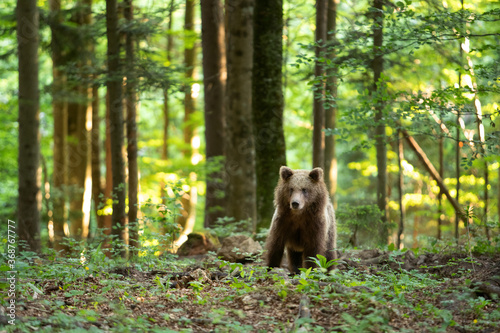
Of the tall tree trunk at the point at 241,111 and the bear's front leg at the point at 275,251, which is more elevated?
the tall tree trunk at the point at 241,111

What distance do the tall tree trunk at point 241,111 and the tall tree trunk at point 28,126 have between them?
430 centimetres

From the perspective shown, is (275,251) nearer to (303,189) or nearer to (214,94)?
(303,189)

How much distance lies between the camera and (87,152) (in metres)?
18.7

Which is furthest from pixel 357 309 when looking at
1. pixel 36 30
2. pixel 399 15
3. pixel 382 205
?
pixel 36 30

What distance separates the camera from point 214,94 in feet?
46.5

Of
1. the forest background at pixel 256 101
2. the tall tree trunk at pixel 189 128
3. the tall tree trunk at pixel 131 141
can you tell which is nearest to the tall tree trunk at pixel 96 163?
the forest background at pixel 256 101

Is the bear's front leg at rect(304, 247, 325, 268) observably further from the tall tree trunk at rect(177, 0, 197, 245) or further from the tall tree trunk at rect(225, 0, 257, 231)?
the tall tree trunk at rect(177, 0, 197, 245)

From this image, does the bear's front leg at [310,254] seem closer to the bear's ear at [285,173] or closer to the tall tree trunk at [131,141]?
the bear's ear at [285,173]

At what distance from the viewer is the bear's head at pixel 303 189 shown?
6992 mm

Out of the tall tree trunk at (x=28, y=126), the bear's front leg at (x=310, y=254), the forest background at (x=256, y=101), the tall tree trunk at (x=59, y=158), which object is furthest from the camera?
the tall tree trunk at (x=59, y=158)

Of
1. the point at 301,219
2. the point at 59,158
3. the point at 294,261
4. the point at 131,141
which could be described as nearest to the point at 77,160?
the point at 59,158

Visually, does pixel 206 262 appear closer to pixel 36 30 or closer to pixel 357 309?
pixel 357 309

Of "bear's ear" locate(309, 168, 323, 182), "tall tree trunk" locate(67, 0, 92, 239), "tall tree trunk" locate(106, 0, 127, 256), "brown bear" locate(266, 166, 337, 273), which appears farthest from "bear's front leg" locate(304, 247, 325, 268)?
"tall tree trunk" locate(67, 0, 92, 239)

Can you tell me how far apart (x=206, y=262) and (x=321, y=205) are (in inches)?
77.8
